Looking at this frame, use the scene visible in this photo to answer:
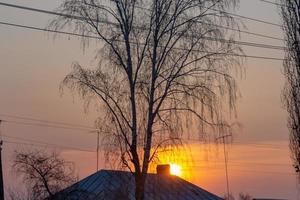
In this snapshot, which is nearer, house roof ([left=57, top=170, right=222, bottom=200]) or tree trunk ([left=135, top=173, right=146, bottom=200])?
tree trunk ([left=135, top=173, right=146, bottom=200])

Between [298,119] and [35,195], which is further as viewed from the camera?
[35,195]

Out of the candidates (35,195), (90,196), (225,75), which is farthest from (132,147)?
(90,196)

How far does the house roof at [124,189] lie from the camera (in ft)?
71.6

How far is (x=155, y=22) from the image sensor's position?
67.5 feet

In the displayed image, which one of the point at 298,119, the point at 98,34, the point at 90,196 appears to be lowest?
the point at 90,196

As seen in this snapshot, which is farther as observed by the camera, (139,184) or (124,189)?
(124,189)

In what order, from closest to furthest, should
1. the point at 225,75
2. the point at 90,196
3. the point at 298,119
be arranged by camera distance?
the point at 225,75 < the point at 298,119 < the point at 90,196

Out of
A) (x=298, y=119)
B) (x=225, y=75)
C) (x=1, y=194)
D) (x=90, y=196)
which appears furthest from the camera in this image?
(x=90, y=196)

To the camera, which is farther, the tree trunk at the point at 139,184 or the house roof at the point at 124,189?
the house roof at the point at 124,189

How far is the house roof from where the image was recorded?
21831 millimetres

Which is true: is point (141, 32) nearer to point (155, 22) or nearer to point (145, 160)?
point (155, 22)

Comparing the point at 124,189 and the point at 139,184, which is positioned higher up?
the point at 139,184

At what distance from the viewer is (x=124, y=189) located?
2191 centimetres

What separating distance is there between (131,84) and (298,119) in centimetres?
998
